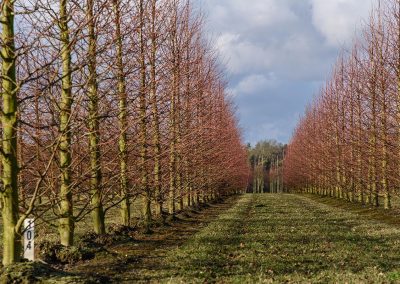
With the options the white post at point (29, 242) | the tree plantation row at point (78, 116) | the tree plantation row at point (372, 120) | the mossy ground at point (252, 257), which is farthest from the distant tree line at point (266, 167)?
the white post at point (29, 242)

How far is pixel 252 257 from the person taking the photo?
10469mm

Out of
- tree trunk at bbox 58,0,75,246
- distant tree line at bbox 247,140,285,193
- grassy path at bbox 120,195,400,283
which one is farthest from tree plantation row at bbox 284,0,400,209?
distant tree line at bbox 247,140,285,193

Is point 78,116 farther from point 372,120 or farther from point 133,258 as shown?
point 372,120

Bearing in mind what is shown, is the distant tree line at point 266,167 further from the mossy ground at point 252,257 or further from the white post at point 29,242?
the white post at point 29,242

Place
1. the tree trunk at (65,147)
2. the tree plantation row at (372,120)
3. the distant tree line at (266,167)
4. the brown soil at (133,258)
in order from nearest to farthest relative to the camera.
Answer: the tree trunk at (65,147) < the brown soil at (133,258) < the tree plantation row at (372,120) < the distant tree line at (266,167)

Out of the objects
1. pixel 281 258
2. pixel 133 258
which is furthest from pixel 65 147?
pixel 281 258

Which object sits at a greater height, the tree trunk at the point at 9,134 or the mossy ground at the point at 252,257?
the tree trunk at the point at 9,134

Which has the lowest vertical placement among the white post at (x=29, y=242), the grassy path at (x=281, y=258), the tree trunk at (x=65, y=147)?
the grassy path at (x=281, y=258)

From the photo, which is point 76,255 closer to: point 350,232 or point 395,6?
point 350,232

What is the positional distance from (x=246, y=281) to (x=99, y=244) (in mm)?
4835

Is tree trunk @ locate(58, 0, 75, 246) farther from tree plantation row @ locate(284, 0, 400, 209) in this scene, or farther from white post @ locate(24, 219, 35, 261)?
tree plantation row @ locate(284, 0, 400, 209)

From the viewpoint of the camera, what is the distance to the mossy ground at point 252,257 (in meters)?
8.34

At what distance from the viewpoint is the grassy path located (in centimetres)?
830

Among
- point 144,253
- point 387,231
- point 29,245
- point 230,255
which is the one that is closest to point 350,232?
point 387,231
